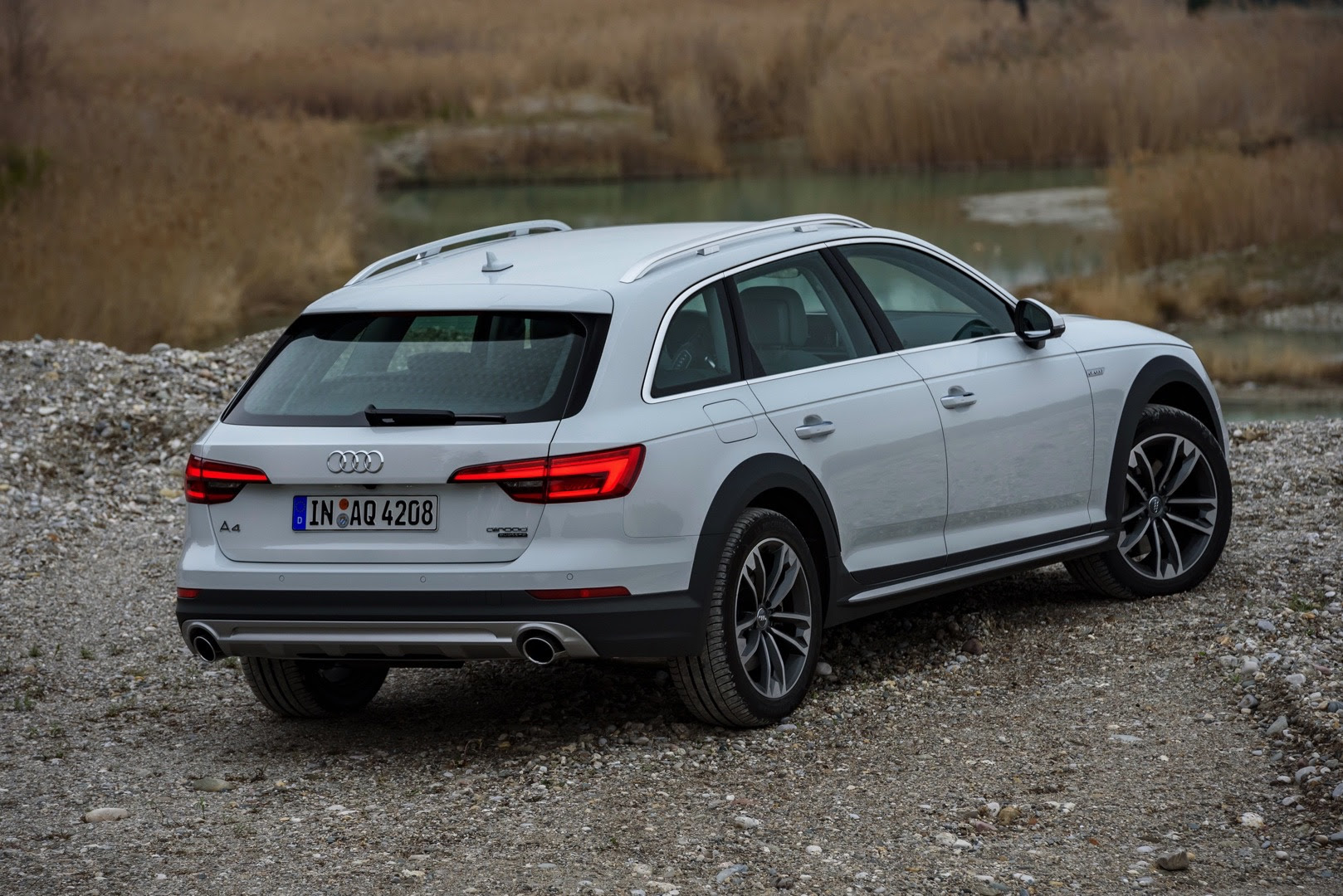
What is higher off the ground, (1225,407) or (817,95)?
(817,95)

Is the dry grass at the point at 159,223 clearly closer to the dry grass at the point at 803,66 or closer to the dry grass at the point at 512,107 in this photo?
the dry grass at the point at 512,107

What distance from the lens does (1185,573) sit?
302 inches

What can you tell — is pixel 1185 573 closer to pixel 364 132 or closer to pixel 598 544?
pixel 598 544

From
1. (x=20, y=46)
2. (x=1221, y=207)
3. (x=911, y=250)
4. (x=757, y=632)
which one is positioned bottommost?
(x=1221, y=207)

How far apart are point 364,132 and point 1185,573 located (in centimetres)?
3294

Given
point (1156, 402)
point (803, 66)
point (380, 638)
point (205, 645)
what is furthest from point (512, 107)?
point (380, 638)

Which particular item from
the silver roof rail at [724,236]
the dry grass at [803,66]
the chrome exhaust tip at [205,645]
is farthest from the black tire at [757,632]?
the dry grass at [803,66]

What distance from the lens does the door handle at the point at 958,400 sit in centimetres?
661

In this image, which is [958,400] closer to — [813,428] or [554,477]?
[813,428]

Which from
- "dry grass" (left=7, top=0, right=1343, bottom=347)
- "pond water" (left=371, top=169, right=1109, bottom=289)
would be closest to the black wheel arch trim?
"dry grass" (left=7, top=0, right=1343, bottom=347)

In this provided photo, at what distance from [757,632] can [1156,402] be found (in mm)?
2778

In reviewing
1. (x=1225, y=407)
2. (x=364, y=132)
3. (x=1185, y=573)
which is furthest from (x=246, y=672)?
(x=364, y=132)

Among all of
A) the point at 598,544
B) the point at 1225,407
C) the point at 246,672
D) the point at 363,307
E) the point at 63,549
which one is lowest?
the point at 1225,407

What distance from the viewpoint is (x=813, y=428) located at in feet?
20.0
